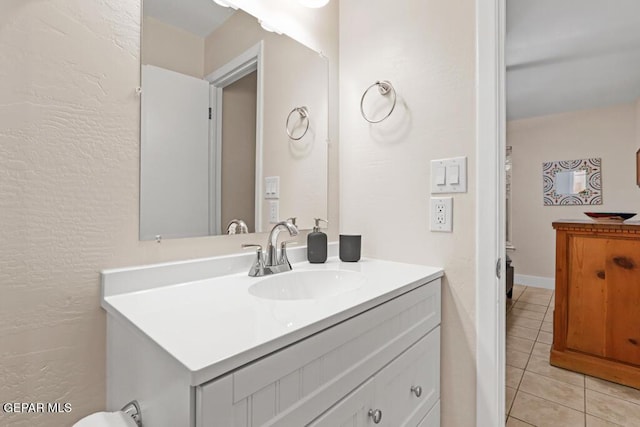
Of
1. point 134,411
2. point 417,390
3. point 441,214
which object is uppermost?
point 441,214

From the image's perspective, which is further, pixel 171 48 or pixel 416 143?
pixel 416 143

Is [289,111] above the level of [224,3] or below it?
below

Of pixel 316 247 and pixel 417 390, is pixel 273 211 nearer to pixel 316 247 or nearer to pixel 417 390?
pixel 316 247

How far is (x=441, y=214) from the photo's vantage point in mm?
1151

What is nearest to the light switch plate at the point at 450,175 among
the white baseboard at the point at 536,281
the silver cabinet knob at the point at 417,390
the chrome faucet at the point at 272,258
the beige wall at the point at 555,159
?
the chrome faucet at the point at 272,258

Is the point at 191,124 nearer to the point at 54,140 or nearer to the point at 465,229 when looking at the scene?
the point at 54,140

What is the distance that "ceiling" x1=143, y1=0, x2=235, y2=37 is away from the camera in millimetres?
930

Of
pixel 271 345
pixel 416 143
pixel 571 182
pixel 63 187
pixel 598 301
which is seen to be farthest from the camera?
pixel 571 182

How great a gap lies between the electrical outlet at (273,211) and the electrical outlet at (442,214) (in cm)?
59

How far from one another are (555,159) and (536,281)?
1.62m

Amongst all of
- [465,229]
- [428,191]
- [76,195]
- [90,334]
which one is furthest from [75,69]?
[465,229]

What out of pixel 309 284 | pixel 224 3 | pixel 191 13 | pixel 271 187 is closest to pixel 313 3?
pixel 224 3

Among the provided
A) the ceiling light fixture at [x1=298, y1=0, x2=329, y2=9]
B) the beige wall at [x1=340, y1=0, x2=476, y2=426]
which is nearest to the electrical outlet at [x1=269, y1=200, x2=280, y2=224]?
the beige wall at [x1=340, y1=0, x2=476, y2=426]

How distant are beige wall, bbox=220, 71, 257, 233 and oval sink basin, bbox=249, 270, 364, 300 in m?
0.24
